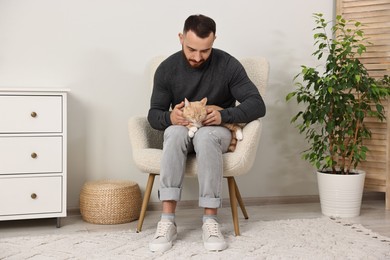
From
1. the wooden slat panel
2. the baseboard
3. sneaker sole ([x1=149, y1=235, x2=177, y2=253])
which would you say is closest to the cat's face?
sneaker sole ([x1=149, y1=235, x2=177, y2=253])

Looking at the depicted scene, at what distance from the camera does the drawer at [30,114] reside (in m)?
2.50

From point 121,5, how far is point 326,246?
168 centimetres

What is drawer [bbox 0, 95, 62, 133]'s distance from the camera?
98.3 inches

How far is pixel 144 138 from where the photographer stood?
2562mm

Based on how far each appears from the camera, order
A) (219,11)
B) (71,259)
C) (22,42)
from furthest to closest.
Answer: (219,11), (22,42), (71,259)

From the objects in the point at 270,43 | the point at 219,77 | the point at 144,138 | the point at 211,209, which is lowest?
the point at 211,209

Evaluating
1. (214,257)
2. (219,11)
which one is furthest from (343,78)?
(214,257)

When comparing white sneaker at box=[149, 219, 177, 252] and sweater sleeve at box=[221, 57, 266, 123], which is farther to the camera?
sweater sleeve at box=[221, 57, 266, 123]

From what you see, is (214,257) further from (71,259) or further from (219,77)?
(219,77)

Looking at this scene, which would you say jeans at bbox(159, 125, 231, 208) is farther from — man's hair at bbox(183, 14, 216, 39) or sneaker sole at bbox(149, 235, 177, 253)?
man's hair at bbox(183, 14, 216, 39)

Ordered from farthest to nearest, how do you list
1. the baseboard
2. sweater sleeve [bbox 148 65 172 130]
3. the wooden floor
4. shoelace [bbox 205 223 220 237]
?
the baseboard → the wooden floor → sweater sleeve [bbox 148 65 172 130] → shoelace [bbox 205 223 220 237]

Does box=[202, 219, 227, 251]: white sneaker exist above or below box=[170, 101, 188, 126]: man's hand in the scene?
below

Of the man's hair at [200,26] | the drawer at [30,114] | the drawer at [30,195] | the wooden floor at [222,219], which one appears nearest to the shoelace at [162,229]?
the wooden floor at [222,219]

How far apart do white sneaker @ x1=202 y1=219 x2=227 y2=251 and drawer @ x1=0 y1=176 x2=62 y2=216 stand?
2.53ft
